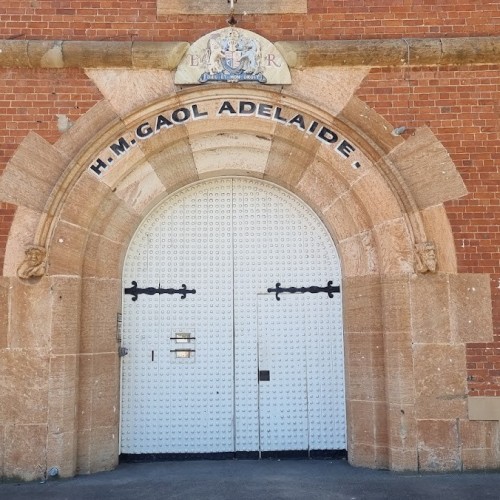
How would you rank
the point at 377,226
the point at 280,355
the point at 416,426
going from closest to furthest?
the point at 416,426, the point at 377,226, the point at 280,355

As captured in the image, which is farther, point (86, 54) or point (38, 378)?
point (86, 54)

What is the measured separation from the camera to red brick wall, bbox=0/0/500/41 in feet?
20.0

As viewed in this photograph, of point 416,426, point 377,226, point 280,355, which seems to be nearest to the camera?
point 416,426

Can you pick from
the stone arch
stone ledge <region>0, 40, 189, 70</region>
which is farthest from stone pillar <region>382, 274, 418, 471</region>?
stone ledge <region>0, 40, 189, 70</region>

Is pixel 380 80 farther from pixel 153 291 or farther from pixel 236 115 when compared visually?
pixel 153 291

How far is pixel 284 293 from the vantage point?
6441 mm

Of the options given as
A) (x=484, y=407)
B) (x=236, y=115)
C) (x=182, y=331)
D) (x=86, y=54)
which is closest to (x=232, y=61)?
(x=236, y=115)

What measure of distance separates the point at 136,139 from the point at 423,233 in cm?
321

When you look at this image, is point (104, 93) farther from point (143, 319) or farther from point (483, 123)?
point (483, 123)

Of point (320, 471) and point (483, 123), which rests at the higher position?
point (483, 123)

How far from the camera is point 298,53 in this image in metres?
5.97

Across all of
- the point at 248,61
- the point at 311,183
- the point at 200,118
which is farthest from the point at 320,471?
the point at 248,61

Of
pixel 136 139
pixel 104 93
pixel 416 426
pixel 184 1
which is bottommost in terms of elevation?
pixel 416 426

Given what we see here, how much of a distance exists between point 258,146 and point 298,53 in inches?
42.9
